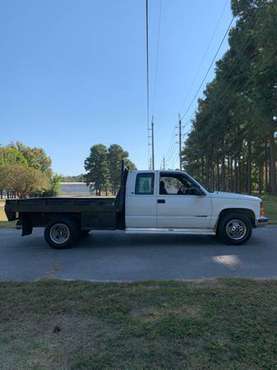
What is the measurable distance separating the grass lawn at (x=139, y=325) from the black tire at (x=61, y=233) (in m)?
3.34

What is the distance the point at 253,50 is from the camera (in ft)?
85.0

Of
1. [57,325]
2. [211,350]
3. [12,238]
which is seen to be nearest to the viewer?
[211,350]

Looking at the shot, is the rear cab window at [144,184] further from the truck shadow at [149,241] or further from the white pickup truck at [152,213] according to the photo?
the truck shadow at [149,241]

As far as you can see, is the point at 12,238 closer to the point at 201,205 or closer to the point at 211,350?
the point at 201,205

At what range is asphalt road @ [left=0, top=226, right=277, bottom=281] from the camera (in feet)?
20.6

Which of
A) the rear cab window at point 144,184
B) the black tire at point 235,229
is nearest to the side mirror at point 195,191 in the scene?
the black tire at point 235,229

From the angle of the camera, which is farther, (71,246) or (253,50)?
(253,50)

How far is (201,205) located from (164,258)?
2128mm

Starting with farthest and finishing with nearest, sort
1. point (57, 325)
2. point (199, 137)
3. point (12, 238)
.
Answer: point (199, 137), point (12, 238), point (57, 325)

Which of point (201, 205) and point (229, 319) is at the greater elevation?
point (201, 205)

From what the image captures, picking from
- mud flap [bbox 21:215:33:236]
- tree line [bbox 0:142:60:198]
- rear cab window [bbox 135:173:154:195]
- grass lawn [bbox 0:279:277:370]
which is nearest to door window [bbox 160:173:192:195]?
rear cab window [bbox 135:173:154:195]

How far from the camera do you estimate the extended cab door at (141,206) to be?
356 inches

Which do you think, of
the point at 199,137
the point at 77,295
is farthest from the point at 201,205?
the point at 199,137

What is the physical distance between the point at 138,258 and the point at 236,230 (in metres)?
2.97
